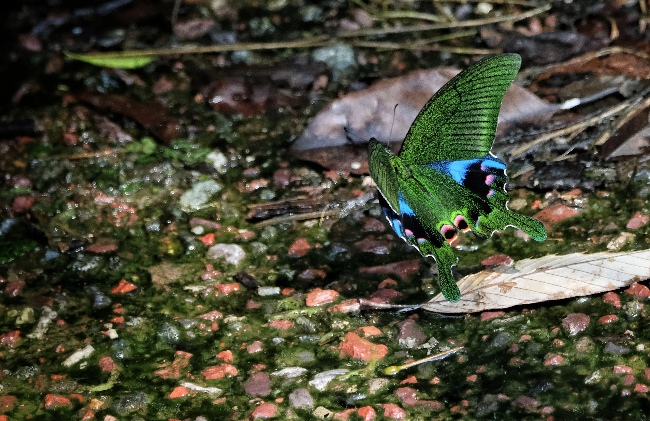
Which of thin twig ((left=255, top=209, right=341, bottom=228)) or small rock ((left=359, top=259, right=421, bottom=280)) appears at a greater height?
thin twig ((left=255, top=209, right=341, bottom=228))

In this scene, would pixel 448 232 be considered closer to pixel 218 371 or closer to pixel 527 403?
pixel 527 403

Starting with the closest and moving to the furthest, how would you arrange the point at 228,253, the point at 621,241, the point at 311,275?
1. the point at 621,241
2. the point at 311,275
3. the point at 228,253

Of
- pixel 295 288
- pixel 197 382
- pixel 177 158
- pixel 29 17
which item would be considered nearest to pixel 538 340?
pixel 295 288

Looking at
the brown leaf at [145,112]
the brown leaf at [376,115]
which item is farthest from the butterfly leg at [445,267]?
the brown leaf at [145,112]

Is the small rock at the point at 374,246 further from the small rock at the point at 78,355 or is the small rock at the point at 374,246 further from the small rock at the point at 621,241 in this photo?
the small rock at the point at 78,355

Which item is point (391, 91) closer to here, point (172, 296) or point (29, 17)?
point (172, 296)

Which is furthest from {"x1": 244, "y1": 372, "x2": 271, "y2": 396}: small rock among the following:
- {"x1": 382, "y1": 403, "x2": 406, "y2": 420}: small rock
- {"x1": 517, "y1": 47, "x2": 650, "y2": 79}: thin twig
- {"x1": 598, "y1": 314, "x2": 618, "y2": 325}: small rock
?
{"x1": 517, "y1": 47, "x2": 650, "y2": 79}: thin twig

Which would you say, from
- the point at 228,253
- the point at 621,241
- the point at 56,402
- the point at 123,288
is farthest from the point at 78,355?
the point at 621,241

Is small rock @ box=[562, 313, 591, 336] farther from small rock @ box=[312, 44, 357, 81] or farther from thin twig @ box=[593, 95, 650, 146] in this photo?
small rock @ box=[312, 44, 357, 81]
